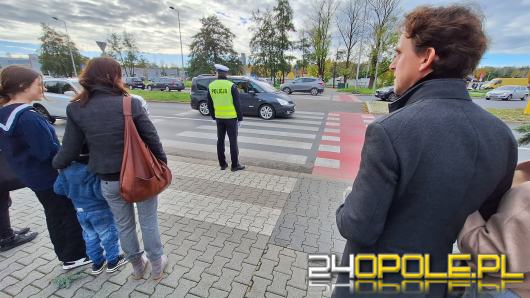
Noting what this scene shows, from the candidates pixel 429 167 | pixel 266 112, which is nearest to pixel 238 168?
pixel 429 167

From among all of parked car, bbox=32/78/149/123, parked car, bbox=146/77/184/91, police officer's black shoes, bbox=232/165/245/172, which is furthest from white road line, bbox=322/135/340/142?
parked car, bbox=146/77/184/91

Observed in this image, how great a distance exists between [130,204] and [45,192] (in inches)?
30.9

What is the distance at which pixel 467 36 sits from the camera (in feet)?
3.01

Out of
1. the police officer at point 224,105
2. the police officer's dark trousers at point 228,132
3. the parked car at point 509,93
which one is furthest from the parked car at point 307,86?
the police officer's dark trousers at point 228,132

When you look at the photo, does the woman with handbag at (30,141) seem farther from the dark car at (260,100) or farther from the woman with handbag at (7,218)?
the dark car at (260,100)

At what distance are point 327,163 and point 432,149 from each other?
482cm

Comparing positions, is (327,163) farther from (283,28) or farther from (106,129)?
(283,28)

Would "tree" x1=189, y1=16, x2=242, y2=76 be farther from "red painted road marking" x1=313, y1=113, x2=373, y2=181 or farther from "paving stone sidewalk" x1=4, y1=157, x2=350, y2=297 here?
"paving stone sidewalk" x1=4, y1=157, x2=350, y2=297

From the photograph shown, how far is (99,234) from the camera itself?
2.32m

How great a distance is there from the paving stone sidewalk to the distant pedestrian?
167mm

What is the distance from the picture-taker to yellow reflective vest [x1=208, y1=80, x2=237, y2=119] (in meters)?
4.69

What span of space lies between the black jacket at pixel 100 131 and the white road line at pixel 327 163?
→ 419cm

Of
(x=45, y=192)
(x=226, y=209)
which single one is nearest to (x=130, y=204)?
(x=45, y=192)

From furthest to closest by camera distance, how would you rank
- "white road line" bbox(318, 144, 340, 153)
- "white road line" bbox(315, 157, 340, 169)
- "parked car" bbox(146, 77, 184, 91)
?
"parked car" bbox(146, 77, 184, 91), "white road line" bbox(318, 144, 340, 153), "white road line" bbox(315, 157, 340, 169)
